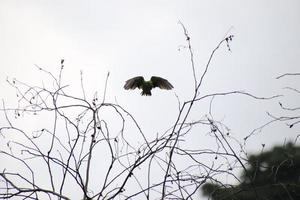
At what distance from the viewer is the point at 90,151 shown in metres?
2.20

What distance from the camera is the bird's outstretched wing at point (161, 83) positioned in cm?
545

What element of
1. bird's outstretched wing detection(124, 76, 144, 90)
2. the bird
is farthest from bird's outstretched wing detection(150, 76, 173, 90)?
bird's outstretched wing detection(124, 76, 144, 90)

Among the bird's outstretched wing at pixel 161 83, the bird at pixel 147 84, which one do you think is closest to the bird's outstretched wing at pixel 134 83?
the bird at pixel 147 84

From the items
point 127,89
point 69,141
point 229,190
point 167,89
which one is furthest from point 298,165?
point 69,141

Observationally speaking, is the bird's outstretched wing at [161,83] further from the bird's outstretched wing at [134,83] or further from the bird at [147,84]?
the bird's outstretched wing at [134,83]

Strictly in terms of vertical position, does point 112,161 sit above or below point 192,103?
below

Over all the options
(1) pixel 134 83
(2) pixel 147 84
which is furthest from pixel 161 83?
(1) pixel 134 83

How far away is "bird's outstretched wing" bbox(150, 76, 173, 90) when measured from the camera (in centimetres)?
545

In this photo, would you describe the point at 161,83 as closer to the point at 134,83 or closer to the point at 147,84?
the point at 147,84

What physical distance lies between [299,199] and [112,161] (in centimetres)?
197

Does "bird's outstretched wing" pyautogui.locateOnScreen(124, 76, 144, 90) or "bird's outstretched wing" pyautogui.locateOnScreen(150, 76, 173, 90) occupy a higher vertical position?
"bird's outstretched wing" pyautogui.locateOnScreen(124, 76, 144, 90)

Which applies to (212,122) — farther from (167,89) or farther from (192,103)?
(167,89)

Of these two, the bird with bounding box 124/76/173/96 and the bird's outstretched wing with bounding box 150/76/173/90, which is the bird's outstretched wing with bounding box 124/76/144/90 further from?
the bird's outstretched wing with bounding box 150/76/173/90

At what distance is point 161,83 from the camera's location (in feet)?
17.9
